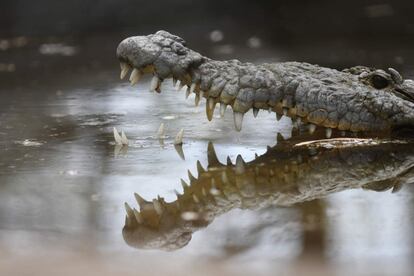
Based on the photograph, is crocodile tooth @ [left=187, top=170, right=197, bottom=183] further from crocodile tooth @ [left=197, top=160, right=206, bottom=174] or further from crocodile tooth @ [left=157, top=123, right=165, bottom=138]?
crocodile tooth @ [left=157, top=123, right=165, bottom=138]

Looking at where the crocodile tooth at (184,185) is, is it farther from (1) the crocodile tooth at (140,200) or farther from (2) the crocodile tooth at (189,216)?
(2) the crocodile tooth at (189,216)

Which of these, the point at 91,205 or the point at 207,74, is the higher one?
the point at 207,74

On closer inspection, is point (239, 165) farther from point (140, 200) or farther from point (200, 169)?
point (140, 200)

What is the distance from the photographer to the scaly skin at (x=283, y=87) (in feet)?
16.4

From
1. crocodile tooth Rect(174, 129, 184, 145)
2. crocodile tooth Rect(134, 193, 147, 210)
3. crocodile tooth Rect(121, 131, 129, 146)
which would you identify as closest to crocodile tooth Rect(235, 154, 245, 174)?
crocodile tooth Rect(174, 129, 184, 145)

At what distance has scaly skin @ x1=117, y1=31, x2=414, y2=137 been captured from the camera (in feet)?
16.4

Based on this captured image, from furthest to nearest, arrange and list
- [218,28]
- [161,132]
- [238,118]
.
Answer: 1. [218,28]
2. [161,132]
3. [238,118]

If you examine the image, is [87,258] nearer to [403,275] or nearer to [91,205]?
[91,205]

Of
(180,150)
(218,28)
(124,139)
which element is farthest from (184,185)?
(218,28)

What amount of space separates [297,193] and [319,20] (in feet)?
26.2

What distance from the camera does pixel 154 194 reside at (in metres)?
4.38

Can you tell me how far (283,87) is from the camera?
16.7 feet

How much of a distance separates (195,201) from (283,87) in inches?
44.8

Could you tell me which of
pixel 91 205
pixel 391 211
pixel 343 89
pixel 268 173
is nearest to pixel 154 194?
pixel 91 205
